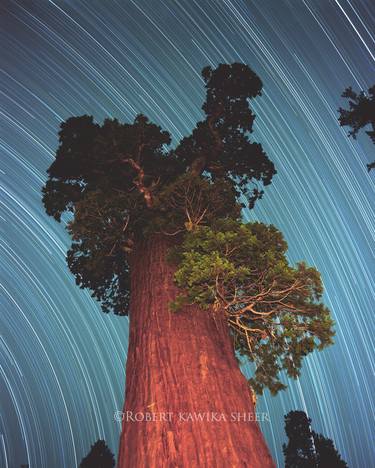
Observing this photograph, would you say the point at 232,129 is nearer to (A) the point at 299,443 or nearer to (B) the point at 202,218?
(B) the point at 202,218

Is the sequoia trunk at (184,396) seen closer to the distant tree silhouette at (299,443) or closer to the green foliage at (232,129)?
the green foliage at (232,129)

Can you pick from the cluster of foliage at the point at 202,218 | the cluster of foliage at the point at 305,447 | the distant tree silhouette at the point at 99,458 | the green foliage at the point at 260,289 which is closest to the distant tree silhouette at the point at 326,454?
the cluster of foliage at the point at 305,447

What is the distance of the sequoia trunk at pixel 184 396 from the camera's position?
129 inches

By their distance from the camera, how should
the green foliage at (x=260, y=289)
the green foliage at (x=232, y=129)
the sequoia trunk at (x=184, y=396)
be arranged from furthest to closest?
the green foliage at (x=232, y=129)
the green foliage at (x=260, y=289)
the sequoia trunk at (x=184, y=396)

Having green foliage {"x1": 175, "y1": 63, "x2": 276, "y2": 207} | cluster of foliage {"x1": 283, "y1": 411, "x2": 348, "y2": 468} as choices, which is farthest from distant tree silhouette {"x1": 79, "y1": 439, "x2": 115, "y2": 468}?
green foliage {"x1": 175, "y1": 63, "x2": 276, "y2": 207}

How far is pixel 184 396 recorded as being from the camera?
3773mm

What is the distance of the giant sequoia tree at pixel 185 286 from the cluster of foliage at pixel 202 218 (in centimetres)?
3

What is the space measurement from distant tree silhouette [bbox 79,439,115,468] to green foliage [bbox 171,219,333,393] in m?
17.4

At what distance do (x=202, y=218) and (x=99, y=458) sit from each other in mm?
17877

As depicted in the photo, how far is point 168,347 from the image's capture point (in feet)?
14.7

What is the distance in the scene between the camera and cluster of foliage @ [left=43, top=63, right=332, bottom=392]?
5.43 meters

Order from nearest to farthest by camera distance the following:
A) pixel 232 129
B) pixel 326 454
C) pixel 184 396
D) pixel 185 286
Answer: pixel 184 396, pixel 185 286, pixel 232 129, pixel 326 454

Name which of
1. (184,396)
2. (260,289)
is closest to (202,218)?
(260,289)

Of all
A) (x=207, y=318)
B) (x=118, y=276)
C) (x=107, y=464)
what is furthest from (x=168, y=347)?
(x=107, y=464)
